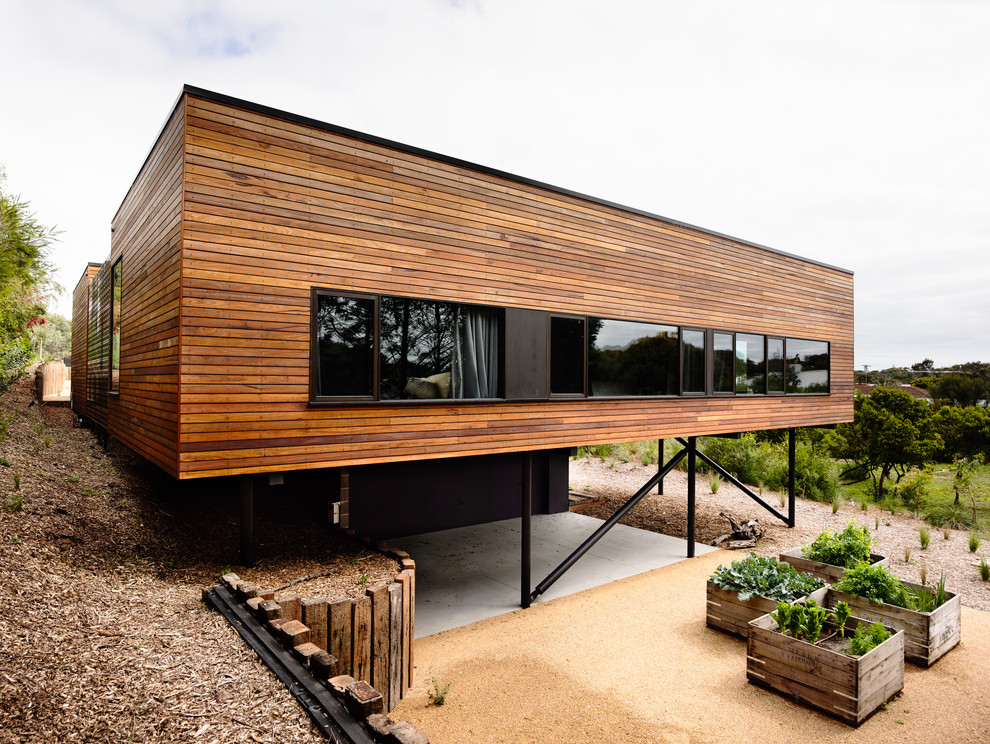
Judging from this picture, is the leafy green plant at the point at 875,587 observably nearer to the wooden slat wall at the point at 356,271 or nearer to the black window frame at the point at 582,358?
the wooden slat wall at the point at 356,271

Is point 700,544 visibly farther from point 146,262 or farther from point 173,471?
point 146,262

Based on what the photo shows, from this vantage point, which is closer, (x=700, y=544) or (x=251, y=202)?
(x=251, y=202)

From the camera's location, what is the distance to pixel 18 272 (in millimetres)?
11430

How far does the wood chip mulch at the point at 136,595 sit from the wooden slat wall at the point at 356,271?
94 cm

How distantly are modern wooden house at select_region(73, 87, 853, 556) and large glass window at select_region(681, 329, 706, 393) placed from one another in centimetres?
4

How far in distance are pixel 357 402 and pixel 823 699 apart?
4721mm

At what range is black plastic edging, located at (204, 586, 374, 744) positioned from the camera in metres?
2.52

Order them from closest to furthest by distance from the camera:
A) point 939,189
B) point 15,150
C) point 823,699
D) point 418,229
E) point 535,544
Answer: point 823,699, point 418,229, point 535,544, point 15,150, point 939,189

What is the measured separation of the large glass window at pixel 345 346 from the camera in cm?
518

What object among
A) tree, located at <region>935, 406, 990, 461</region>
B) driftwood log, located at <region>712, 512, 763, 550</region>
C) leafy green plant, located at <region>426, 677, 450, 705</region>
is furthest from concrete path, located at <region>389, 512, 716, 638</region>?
tree, located at <region>935, 406, 990, 461</region>

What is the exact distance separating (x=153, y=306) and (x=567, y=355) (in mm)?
4694

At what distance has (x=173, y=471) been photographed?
4.58 meters

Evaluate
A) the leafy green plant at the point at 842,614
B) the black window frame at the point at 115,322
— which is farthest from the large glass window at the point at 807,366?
the black window frame at the point at 115,322

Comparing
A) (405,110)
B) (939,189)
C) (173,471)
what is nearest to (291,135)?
(173,471)
